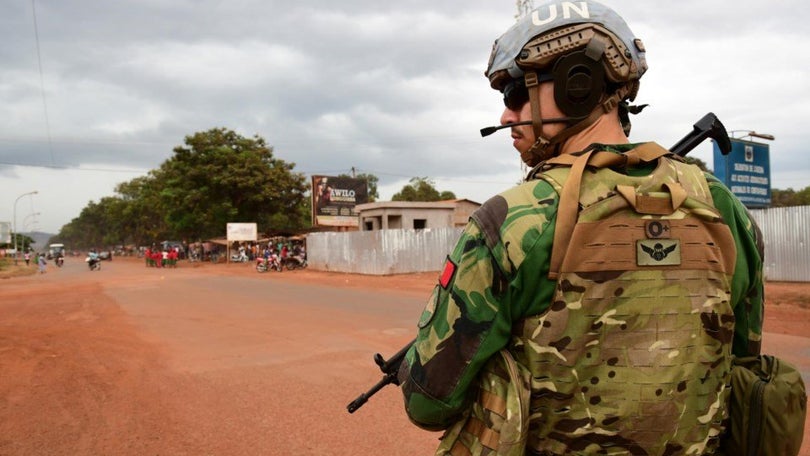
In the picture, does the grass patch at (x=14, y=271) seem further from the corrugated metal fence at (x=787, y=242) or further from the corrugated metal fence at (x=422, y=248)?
the corrugated metal fence at (x=787, y=242)

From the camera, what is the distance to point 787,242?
46.8 ft

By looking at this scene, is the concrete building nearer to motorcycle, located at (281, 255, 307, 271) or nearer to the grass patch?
motorcycle, located at (281, 255, 307, 271)

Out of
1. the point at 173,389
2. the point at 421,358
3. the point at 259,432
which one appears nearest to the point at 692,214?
the point at 421,358

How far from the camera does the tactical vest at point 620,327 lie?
117 centimetres

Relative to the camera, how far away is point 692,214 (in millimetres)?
1221

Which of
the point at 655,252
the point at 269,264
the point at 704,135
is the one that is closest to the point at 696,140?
the point at 704,135

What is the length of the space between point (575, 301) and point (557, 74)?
562 mm

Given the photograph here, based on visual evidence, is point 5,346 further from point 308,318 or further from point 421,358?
point 421,358

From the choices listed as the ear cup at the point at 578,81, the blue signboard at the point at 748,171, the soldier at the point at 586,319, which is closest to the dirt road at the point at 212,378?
the soldier at the point at 586,319

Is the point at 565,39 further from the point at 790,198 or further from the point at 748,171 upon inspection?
the point at 790,198

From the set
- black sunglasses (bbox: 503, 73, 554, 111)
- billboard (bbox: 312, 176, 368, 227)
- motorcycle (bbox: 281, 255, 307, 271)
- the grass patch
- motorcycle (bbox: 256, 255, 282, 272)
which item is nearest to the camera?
black sunglasses (bbox: 503, 73, 554, 111)

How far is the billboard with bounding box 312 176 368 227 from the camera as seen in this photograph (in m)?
36.6

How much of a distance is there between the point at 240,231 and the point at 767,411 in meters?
38.0

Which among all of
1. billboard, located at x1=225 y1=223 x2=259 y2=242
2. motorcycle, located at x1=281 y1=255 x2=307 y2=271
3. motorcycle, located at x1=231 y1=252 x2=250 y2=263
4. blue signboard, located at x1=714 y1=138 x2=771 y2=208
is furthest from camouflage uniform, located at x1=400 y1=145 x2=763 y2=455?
motorcycle, located at x1=231 y1=252 x2=250 y2=263
